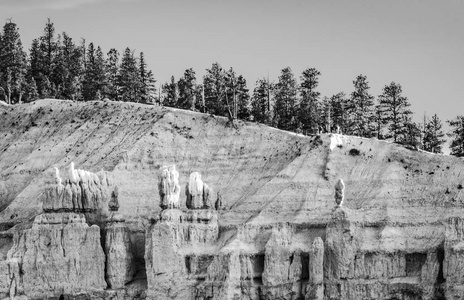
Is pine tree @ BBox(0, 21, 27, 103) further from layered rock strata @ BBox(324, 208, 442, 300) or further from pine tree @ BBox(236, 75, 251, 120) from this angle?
layered rock strata @ BBox(324, 208, 442, 300)

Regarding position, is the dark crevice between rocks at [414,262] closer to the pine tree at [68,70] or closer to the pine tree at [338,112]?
the pine tree at [338,112]

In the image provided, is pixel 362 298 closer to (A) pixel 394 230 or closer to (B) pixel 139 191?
(A) pixel 394 230

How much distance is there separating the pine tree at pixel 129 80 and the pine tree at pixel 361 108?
24.4 metres

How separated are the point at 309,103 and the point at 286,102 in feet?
15.6

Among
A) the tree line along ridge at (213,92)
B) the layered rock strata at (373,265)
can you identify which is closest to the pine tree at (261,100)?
the tree line along ridge at (213,92)

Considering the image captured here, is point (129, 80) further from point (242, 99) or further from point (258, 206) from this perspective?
point (258, 206)

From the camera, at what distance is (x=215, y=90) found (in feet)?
476

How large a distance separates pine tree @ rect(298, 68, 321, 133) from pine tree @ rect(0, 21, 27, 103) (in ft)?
102

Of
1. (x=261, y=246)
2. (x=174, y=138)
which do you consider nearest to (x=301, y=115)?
(x=174, y=138)

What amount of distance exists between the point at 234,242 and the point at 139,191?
1401cm

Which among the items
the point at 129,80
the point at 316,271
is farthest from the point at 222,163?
the point at 129,80

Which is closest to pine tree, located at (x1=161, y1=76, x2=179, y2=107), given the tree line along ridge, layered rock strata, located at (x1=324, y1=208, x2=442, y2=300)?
the tree line along ridge

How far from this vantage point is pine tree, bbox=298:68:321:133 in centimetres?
13662

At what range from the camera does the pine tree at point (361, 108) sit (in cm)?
13788
